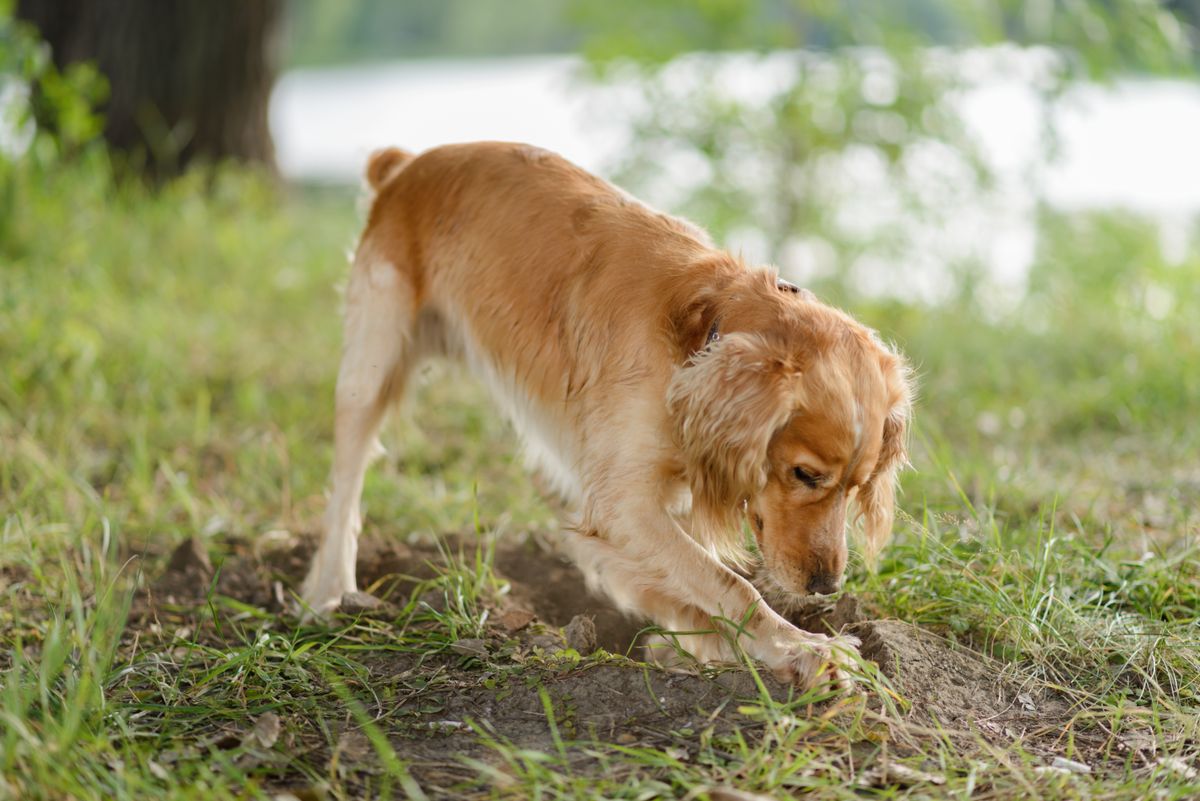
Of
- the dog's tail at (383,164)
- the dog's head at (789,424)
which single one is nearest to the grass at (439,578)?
the dog's head at (789,424)

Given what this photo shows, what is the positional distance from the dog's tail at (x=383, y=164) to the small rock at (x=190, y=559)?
1.32m

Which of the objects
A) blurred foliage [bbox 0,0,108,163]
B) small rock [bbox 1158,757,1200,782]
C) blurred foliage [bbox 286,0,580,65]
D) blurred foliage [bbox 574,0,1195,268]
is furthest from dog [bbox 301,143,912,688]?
blurred foliage [bbox 286,0,580,65]

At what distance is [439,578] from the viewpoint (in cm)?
331

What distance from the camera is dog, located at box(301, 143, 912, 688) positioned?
2.79m

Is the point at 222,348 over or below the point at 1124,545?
below

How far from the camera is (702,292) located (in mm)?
3064

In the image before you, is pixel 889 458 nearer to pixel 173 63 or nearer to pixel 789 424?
pixel 789 424

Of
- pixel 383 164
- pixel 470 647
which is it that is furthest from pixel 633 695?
pixel 383 164

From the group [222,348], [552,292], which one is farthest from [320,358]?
[552,292]

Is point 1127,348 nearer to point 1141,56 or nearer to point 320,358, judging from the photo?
point 1141,56

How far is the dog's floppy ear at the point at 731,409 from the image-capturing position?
2736mm

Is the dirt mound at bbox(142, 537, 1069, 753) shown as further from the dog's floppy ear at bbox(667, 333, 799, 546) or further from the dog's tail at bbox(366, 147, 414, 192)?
the dog's tail at bbox(366, 147, 414, 192)

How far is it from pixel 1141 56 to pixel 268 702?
6551mm

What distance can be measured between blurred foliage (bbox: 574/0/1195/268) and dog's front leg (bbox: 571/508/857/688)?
5010 mm
